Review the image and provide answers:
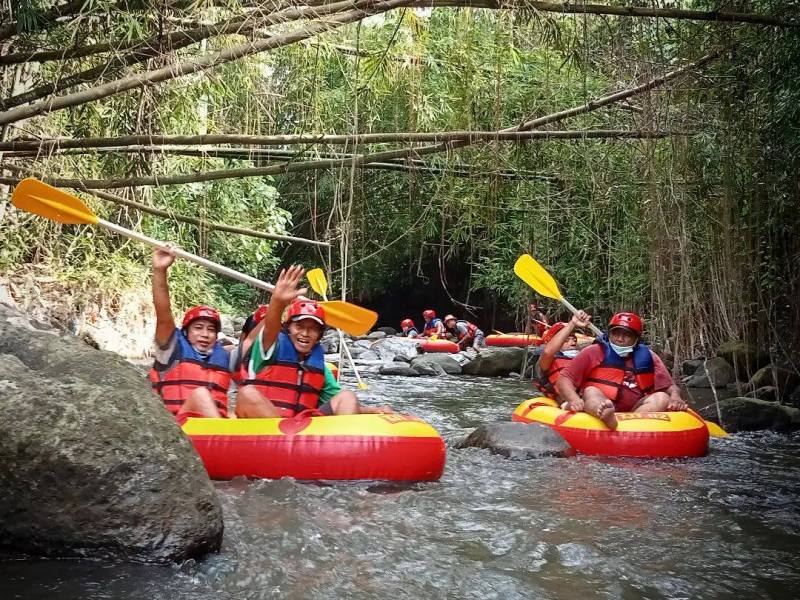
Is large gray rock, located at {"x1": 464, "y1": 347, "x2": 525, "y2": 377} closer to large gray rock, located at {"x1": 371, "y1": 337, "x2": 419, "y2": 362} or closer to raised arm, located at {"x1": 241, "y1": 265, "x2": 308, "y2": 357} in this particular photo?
large gray rock, located at {"x1": 371, "y1": 337, "x2": 419, "y2": 362}

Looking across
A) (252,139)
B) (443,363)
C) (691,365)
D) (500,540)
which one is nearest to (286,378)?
(252,139)

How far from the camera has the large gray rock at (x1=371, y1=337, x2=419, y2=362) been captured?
43.6 ft

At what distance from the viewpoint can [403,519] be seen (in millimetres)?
3842

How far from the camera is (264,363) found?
4.94 m

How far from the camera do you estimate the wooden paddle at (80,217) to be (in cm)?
466

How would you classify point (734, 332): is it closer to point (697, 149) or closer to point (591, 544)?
point (697, 149)

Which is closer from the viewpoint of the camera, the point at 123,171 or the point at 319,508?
the point at 319,508

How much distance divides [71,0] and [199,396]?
2143mm

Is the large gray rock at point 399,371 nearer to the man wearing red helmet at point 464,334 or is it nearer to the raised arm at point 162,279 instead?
the man wearing red helmet at point 464,334

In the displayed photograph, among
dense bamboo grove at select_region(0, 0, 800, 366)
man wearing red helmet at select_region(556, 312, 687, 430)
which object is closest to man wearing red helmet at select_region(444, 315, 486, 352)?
dense bamboo grove at select_region(0, 0, 800, 366)

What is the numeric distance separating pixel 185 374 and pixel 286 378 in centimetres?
58

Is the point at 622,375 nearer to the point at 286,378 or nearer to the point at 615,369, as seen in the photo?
the point at 615,369

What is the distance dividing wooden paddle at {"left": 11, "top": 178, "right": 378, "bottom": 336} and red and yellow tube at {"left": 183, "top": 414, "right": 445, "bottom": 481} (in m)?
0.76

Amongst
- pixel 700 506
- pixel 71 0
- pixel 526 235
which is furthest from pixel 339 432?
pixel 526 235
